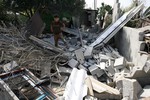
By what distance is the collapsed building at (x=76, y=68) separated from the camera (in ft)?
17.7

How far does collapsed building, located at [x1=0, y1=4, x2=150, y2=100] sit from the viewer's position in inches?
213

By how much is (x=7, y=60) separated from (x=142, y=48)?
13.8 ft

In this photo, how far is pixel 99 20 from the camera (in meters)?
15.7

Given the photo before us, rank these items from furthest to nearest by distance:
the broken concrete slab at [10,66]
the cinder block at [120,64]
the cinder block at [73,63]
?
the cinder block at [73,63] → the cinder block at [120,64] → the broken concrete slab at [10,66]

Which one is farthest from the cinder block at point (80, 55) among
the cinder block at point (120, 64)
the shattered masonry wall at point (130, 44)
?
the shattered masonry wall at point (130, 44)

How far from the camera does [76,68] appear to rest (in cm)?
698

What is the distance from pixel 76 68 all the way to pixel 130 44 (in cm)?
233

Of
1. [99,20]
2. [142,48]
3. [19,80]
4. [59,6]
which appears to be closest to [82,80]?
[19,80]

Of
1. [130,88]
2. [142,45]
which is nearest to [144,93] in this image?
[130,88]

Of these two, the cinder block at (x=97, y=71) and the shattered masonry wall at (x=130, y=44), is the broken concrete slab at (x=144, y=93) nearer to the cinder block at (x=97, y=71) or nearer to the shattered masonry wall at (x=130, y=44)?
the shattered masonry wall at (x=130, y=44)

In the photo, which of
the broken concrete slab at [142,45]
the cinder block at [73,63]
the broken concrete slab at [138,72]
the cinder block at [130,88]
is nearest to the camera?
the cinder block at [130,88]

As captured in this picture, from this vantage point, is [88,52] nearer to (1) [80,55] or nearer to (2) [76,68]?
(1) [80,55]

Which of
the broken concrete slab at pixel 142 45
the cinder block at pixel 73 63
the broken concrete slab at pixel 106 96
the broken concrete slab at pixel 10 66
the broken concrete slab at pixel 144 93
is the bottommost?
the broken concrete slab at pixel 106 96

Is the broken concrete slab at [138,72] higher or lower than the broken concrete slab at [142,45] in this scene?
lower
